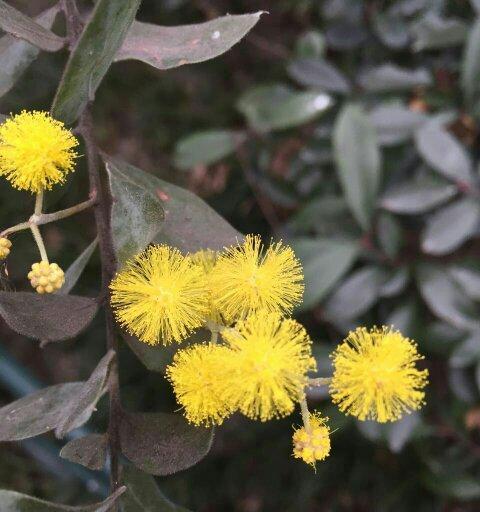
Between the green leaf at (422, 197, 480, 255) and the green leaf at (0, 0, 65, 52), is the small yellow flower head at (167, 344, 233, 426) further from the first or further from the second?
the green leaf at (422, 197, 480, 255)

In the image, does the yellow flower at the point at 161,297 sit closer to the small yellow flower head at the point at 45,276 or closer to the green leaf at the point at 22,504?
the small yellow flower head at the point at 45,276

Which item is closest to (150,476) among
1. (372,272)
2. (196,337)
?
(196,337)

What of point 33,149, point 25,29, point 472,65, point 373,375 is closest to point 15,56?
point 25,29

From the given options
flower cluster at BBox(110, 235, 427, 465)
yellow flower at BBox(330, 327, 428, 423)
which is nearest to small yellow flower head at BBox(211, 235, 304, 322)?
flower cluster at BBox(110, 235, 427, 465)

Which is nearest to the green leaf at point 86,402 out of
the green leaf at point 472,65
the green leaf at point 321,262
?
the green leaf at point 321,262

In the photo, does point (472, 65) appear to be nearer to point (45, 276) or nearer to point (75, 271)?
point (75, 271)
